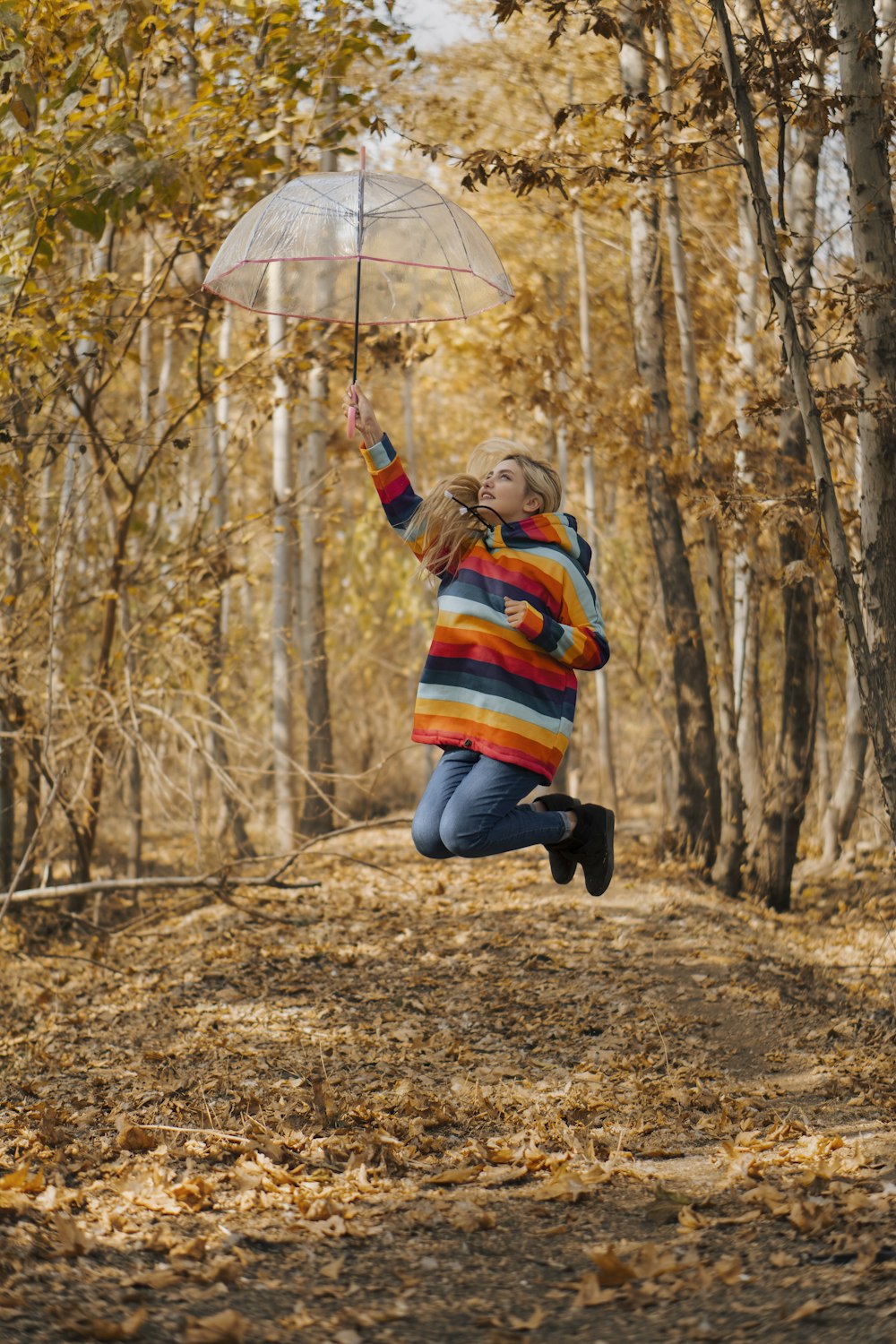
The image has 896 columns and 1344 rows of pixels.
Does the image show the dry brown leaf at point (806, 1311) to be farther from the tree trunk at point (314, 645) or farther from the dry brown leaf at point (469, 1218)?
the tree trunk at point (314, 645)

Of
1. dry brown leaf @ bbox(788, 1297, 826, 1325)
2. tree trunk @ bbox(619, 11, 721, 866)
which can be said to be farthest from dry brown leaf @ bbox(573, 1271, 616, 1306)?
tree trunk @ bbox(619, 11, 721, 866)

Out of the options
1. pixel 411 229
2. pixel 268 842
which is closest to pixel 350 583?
pixel 268 842

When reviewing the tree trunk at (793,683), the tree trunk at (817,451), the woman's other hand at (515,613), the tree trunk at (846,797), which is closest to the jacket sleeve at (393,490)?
the woman's other hand at (515,613)

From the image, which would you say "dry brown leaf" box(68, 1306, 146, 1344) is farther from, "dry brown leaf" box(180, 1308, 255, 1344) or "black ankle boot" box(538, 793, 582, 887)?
"black ankle boot" box(538, 793, 582, 887)

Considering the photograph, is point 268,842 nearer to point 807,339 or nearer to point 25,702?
point 25,702

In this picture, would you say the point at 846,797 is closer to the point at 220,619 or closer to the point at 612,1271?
the point at 220,619

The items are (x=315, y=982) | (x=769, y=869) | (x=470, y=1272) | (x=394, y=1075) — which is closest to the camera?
(x=470, y=1272)

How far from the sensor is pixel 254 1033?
621 centimetres

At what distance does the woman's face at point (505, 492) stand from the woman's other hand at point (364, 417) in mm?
A: 457

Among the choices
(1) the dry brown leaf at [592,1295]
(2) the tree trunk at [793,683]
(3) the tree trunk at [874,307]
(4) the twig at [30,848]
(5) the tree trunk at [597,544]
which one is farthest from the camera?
(5) the tree trunk at [597,544]

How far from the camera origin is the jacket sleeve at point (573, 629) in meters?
4.51

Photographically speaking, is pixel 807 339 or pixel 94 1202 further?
pixel 807 339

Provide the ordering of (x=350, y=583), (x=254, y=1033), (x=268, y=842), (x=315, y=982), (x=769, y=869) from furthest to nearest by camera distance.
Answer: (x=350, y=583)
(x=268, y=842)
(x=769, y=869)
(x=315, y=982)
(x=254, y=1033)

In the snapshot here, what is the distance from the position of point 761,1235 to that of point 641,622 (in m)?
8.27
